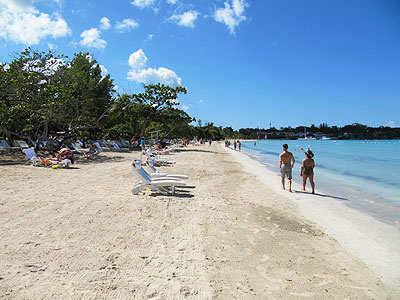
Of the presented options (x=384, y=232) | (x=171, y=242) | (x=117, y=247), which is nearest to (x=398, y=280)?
(x=384, y=232)

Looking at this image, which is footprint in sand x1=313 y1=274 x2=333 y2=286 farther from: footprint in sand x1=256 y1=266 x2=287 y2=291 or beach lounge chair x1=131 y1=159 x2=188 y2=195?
beach lounge chair x1=131 y1=159 x2=188 y2=195

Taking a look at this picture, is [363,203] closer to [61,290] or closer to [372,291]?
[372,291]

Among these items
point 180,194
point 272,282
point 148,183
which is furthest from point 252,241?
point 148,183

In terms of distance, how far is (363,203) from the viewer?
795 centimetres

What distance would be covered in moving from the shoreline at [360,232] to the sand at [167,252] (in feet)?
0.52

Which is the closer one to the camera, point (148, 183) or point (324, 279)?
point (324, 279)

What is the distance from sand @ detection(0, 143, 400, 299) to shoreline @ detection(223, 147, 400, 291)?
159mm

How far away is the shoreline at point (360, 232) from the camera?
3.77 m

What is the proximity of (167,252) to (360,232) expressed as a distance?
384cm

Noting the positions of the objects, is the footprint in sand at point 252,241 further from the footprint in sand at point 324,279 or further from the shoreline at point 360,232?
the shoreline at point 360,232

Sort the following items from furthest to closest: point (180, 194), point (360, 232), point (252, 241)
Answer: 1. point (180, 194)
2. point (360, 232)
3. point (252, 241)

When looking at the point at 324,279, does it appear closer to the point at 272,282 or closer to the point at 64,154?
the point at 272,282

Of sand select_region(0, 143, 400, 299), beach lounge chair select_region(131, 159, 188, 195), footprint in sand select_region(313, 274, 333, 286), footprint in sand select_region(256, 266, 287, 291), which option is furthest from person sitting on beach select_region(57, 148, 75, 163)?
footprint in sand select_region(313, 274, 333, 286)

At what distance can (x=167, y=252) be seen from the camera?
12.1 feet
